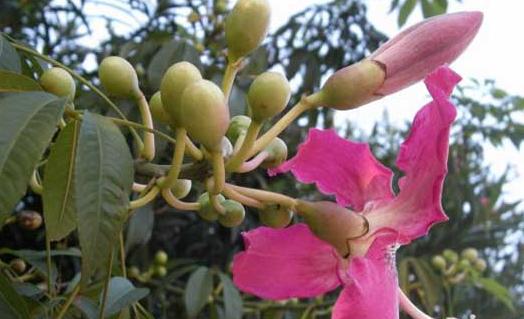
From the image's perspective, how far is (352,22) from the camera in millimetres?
2445

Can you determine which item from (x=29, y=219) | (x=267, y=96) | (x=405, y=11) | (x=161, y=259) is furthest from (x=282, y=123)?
(x=405, y=11)

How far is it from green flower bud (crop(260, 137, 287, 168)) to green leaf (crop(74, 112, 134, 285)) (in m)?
0.15

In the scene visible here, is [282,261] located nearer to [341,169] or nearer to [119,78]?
[341,169]

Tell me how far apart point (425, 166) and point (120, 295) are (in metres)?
0.39

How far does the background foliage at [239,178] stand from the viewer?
1.59 m

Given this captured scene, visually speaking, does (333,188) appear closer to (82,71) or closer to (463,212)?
(82,71)

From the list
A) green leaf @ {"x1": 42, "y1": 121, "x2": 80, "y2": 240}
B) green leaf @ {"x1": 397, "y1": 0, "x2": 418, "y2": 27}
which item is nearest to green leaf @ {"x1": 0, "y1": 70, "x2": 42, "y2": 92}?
green leaf @ {"x1": 42, "y1": 121, "x2": 80, "y2": 240}

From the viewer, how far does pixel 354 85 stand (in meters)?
0.65

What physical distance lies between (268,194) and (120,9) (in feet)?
5.30

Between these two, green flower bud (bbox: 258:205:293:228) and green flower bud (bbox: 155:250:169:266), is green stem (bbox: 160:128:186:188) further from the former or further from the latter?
green flower bud (bbox: 155:250:169:266)

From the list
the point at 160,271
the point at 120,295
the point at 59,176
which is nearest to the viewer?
the point at 59,176

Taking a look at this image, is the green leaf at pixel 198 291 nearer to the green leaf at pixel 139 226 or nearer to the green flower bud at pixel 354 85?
the green leaf at pixel 139 226

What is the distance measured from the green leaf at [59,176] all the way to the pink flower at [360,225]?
0.15 m

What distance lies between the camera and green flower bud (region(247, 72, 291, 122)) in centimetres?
62
